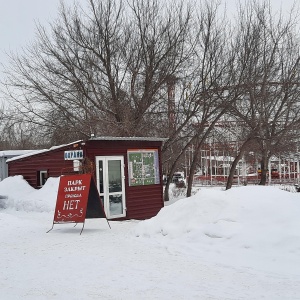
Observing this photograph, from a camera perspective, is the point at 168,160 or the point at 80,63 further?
the point at 168,160

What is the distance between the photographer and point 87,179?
409 inches

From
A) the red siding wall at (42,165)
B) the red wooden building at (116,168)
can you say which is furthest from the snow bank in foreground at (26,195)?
the red wooden building at (116,168)

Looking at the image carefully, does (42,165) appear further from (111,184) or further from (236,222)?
(236,222)

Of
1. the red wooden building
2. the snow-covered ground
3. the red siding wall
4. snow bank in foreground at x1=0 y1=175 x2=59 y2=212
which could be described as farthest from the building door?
the snow-covered ground

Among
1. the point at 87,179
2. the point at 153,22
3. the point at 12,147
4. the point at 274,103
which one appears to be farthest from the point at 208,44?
the point at 12,147

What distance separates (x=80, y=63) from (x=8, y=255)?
1581 centimetres

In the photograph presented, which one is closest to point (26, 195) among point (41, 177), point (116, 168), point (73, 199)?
point (41, 177)

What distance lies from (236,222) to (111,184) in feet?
23.8

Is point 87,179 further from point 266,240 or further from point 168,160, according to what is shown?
point 168,160

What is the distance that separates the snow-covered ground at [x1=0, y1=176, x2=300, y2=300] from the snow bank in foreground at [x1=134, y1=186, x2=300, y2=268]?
16mm

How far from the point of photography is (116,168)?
14.5 meters

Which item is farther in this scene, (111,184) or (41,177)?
(41,177)

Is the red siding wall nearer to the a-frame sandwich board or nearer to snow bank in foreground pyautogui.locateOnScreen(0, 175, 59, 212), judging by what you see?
snow bank in foreground pyautogui.locateOnScreen(0, 175, 59, 212)

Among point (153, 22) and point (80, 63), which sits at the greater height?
point (153, 22)
